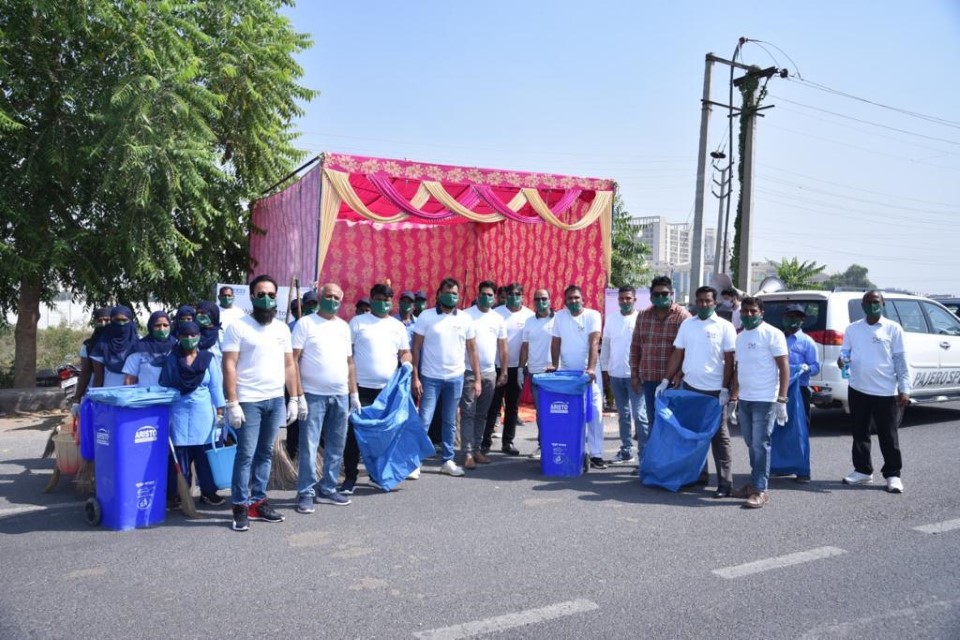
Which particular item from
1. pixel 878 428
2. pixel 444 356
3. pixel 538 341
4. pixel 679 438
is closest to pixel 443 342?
pixel 444 356

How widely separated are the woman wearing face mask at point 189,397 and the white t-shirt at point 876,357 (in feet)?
18.0

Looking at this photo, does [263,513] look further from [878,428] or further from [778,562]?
[878,428]

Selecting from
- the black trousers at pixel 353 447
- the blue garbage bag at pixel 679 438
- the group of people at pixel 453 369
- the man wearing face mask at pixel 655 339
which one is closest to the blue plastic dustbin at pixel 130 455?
the group of people at pixel 453 369

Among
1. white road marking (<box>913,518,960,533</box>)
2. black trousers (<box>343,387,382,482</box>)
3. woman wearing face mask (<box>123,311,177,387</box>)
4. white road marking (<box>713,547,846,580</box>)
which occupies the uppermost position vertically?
woman wearing face mask (<box>123,311,177,387</box>)

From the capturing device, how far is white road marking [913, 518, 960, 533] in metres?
5.29

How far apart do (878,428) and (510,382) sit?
3.63 meters

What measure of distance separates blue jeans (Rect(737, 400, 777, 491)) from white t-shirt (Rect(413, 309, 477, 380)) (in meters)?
2.57

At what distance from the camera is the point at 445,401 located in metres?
7.18

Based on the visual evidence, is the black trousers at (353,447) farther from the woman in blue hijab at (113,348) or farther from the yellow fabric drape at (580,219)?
the yellow fabric drape at (580,219)

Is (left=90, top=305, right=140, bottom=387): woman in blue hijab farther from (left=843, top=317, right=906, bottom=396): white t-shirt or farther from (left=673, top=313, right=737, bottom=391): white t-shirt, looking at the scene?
(left=843, top=317, right=906, bottom=396): white t-shirt

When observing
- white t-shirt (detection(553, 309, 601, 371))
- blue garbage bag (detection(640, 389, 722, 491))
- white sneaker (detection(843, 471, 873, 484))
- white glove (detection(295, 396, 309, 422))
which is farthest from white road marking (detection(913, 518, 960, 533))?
white glove (detection(295, 396, 309, 422))

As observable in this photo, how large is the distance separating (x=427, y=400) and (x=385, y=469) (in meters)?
0.93

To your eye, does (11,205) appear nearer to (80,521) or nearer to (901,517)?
(80,521)

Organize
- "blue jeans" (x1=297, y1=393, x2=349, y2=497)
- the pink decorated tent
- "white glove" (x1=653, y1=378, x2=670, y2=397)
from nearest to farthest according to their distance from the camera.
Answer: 1. "blue jeans" (x1=297, y1=393, x2=349, y2=497)
2. "white glove" (x1=653, y1=378, x2=670, y2=397)
3. the pink decorated tent
